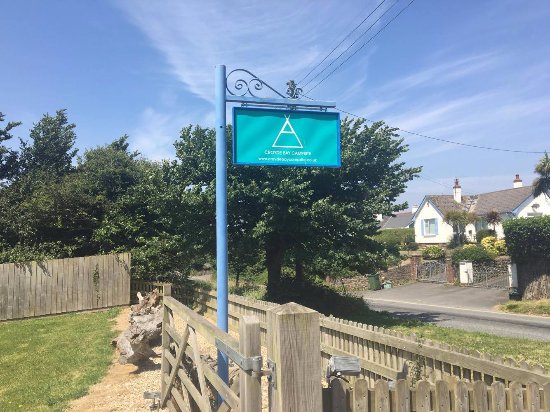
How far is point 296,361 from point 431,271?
35527mm

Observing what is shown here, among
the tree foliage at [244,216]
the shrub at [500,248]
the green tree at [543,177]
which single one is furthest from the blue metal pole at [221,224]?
the green tree at [543,177]

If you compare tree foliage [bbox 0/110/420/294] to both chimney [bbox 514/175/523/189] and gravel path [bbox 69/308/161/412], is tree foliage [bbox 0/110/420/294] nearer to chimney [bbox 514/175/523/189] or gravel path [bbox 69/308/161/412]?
gravel path [bbox 69/308/161/412]

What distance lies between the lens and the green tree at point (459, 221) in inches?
1728

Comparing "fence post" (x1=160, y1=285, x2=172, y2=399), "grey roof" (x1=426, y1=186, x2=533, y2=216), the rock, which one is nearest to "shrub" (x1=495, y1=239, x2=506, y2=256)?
"grey roof" (x1=426, y1=186, x2=533, y2=216)

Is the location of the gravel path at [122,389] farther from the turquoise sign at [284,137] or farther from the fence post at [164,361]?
the turquoise sign at [284,137]

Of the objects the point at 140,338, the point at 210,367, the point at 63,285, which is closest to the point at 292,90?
the point at 210,367

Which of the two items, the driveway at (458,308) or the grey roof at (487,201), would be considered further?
the grey roof at (487,201)

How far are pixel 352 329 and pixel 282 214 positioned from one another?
5699 mm

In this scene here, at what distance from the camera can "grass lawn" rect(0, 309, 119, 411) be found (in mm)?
7188

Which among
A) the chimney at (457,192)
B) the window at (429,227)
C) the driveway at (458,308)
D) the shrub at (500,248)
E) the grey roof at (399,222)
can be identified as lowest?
the driveway at (458,308)

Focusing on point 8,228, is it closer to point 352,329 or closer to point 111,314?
point 111,314

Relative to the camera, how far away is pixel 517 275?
23297 mm

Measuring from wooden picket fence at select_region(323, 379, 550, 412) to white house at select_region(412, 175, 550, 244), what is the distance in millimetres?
43271

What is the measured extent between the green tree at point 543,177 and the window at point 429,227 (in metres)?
12.1
